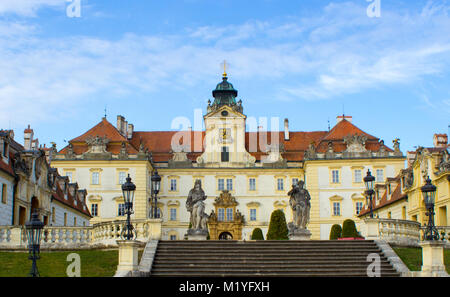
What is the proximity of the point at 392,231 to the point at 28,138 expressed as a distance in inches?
1293

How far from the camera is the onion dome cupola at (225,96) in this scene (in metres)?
74.1

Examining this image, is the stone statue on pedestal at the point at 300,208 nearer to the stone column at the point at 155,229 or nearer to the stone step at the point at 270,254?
the stone step at the point at 270,254

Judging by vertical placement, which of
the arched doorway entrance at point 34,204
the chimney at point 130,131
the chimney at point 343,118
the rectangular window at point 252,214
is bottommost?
the arched doorway entrance at point 34,204

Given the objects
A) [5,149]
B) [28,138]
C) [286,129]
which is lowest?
[5,149]

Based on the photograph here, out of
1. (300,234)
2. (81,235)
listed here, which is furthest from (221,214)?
(81,235)

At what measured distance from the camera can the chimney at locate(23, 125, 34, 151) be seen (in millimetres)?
48781

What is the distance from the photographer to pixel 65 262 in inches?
912

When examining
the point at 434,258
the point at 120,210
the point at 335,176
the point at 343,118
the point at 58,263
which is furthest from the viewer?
the point at 343,118

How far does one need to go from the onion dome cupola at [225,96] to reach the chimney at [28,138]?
26.4m

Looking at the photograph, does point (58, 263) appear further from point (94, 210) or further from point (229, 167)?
point (229, 167)

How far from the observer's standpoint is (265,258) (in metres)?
23.0

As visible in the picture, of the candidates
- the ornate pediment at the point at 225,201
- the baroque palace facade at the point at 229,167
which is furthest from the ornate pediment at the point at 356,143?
the ornate pediment at the point at 225,201
